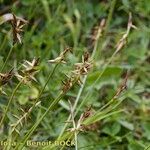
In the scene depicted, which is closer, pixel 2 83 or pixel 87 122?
pixel 2 83

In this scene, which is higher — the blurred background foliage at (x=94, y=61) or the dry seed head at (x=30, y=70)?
the dry seed head at (x=30, y=70)

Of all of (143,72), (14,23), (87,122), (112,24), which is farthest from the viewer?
(112,24)

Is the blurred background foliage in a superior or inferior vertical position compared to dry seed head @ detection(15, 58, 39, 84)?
inferior

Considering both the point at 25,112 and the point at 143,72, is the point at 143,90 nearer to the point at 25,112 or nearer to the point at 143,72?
the point at 143,72

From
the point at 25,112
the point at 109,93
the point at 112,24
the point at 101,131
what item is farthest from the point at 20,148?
the point at 112,24

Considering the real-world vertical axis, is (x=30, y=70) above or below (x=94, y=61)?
above

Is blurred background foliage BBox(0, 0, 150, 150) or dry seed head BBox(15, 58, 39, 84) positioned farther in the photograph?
blurred background foliage BBox(0, 0, 150, 150)

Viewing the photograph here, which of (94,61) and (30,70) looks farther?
(94,61)

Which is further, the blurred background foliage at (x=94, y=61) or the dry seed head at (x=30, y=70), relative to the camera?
the blurred background foliage at (x=94, y=61)
